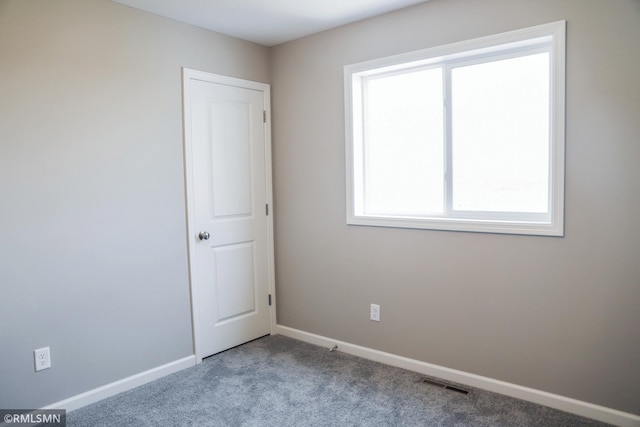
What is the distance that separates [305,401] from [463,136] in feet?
6.27

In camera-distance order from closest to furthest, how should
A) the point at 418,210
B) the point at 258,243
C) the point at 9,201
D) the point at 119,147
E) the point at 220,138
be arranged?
1. the point at 9,201
2. the point at 119,147
3. the point at 418,210
4. the point at 220,138
5. the point at 258,243

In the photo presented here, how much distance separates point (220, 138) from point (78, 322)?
1557 millimetres

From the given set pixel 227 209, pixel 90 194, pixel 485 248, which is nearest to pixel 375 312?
pixel 485 248

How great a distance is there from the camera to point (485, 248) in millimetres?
2627

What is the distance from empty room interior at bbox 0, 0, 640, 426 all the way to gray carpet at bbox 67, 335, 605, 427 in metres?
0.13

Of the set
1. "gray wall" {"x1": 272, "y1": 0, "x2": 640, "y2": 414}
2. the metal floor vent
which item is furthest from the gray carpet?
"gray wall" {"x1": 272, "y1": 0, "x2": 640, "y2": 414}

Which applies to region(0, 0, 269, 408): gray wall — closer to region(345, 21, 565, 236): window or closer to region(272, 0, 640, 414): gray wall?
region(272, 0, 640, 414): gray wall

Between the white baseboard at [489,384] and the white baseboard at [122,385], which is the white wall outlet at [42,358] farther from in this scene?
the white baseboard at [489,384]

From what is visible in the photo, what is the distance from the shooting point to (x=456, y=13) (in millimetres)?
2641

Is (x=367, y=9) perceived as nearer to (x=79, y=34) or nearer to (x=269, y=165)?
(x=269, y=165)

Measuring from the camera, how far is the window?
2.48 metres

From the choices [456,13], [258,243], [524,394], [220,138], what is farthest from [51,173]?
[524,394]

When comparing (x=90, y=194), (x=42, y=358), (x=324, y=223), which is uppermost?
(x=90, y=194)

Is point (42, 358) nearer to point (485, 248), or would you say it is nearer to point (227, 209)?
point (227, 209)
